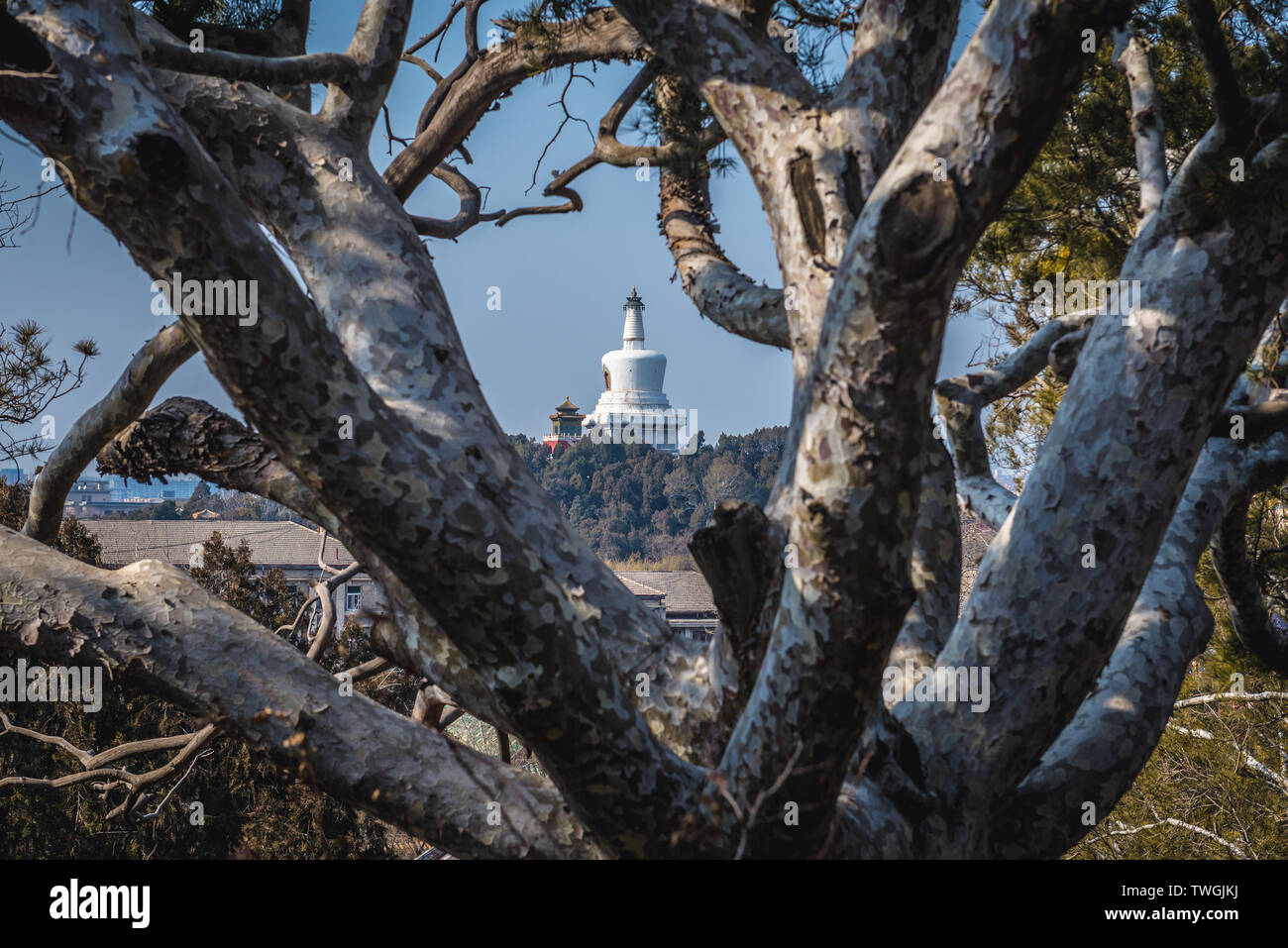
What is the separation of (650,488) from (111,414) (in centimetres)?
3431

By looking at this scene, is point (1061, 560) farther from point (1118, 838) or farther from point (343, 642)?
point (343, 642)

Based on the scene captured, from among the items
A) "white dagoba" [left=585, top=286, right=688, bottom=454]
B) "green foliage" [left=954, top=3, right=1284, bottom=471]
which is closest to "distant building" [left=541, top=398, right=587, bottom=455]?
"white dagoba" [left=585, top=286, right=688, bottom=454]

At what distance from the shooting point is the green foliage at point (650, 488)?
3381cm

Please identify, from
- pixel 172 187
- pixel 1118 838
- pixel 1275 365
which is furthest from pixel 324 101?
pixel 1118 838

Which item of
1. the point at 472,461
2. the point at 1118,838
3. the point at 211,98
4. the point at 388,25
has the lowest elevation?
the point at 1118,838

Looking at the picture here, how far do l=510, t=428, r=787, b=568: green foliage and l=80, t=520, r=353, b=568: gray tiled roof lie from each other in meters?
7.45

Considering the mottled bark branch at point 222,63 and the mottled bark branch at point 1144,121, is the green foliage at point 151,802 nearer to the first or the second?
the mottled bark branch at point 222,63

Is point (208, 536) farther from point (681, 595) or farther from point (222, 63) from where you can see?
point (222, 63)

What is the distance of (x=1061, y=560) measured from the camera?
73.7 inches

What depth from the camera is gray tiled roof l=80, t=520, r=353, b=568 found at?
25562 millimetres

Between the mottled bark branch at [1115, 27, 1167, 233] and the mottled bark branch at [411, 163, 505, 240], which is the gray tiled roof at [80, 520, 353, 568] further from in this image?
the mottled bark branch at [1115, 27, 1167, 233]

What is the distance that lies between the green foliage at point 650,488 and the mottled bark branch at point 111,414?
27642 millimetres

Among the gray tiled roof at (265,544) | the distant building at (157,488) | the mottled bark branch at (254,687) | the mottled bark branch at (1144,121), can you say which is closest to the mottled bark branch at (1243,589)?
the mottled bark branch at (1144,121)
